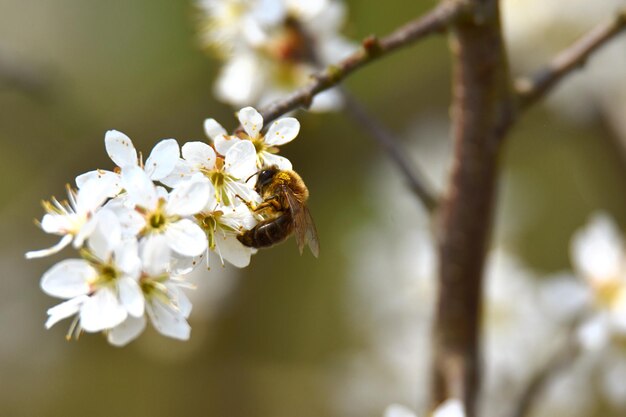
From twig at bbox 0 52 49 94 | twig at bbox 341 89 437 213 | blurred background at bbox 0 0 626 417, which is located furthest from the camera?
blurred background at bbox 0 0 626 417

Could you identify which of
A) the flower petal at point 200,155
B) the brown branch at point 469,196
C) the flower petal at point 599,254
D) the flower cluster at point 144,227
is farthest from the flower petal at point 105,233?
the flower petal at point 599,254

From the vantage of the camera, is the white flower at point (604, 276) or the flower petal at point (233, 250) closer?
the flower petal at point (233, 250)

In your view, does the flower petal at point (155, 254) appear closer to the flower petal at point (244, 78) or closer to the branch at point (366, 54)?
the branch at point (366, 54)

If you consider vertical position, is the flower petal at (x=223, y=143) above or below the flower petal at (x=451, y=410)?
below

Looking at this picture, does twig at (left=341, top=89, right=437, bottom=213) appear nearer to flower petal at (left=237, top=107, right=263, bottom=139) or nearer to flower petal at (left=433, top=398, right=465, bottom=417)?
flower petal at (left=433, top=398, right=465, bottom=417)

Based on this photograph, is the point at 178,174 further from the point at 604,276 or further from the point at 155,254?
the point at 604,276

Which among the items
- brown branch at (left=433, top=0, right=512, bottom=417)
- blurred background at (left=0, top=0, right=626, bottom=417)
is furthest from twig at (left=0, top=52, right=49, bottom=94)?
brown branch at (left=433, top=0, right=512, bottom=417)

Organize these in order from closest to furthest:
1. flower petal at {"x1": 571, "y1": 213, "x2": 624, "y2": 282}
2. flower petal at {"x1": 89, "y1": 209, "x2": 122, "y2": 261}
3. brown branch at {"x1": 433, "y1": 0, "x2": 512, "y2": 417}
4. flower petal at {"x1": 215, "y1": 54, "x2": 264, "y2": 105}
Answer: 1. flower petal at {"x1": 89, "y1": 209, "x2": 122, "y2": 261}
2. brown branch at {"x1": 433, "y1": 0, "x2": 512, "y2": 417}
3. flower petal at {"x1": 215, "y1": 54, "x2": 264, "y2": 105}
4. flower petal at {"x1": 571, "y1": 213, "x2": 624, "y2": 282}
